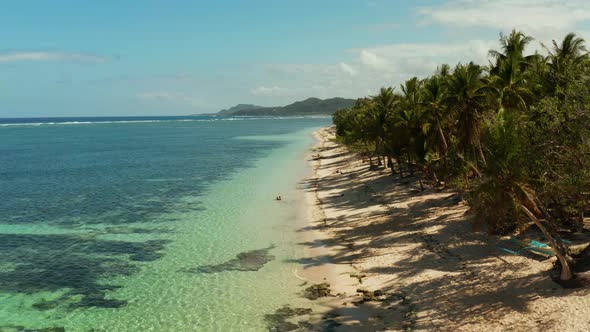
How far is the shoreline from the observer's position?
18.6m

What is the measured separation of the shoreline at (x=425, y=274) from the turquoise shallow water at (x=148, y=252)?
9.31ft

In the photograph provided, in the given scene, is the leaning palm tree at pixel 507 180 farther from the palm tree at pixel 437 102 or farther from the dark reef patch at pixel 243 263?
the palm tree at pixel 437 102

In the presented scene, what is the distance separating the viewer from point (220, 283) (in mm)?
25750

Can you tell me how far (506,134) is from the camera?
18.9 metres

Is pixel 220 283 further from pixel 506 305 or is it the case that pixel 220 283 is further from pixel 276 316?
pixel 506 305

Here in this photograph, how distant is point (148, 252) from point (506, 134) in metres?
25.1

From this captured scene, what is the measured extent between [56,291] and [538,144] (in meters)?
26.2

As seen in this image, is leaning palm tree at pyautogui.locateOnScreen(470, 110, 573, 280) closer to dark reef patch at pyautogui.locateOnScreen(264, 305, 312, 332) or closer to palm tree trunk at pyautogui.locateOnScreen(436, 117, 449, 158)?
dark reef patch at pyautogui.locateOnScreen(264, 305, 312, 332)

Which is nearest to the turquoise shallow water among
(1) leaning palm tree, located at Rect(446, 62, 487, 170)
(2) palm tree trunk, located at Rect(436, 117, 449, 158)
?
(2) palm tree trunk, located at Rect(436, 117, 449, 158)

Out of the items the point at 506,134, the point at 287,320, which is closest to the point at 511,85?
the point at 506,134

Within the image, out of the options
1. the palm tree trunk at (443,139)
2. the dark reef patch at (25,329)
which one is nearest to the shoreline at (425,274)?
the palm tree trunk at (443,139)

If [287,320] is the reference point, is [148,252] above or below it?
above

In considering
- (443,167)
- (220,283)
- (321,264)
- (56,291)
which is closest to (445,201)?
(443,167)

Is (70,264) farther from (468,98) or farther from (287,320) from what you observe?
Answer: (468,98)
